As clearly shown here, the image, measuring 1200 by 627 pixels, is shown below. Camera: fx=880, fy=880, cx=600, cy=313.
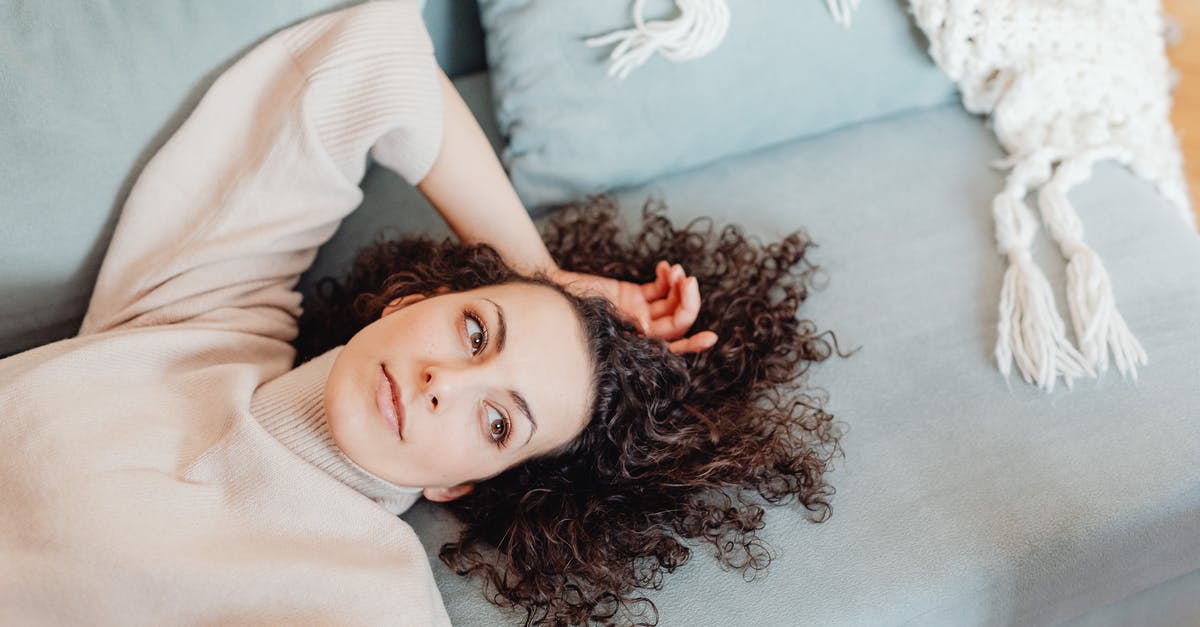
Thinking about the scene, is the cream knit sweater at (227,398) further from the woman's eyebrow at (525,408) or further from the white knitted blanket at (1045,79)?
the white knitted blanket at (1045,79)

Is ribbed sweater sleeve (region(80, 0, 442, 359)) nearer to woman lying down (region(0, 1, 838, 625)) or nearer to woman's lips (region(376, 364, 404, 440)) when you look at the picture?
woman lying down (region(0, 1, 838, 625))

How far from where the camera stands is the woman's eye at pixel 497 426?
2.87 ft

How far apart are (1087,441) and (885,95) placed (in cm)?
54

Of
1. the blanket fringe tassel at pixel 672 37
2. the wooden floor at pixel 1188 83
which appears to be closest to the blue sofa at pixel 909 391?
the blanket fringe tassel at pixel 672 37

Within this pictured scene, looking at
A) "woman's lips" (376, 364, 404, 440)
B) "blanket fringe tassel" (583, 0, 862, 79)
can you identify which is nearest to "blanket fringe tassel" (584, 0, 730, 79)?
"blanket fringe tassel" (583, 0, 862, 79)

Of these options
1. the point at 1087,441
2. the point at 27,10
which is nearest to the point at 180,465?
the point at 27,10

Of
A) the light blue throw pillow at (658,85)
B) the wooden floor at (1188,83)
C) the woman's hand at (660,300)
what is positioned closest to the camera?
the woman's hand at (660,300)

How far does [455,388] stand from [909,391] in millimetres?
525

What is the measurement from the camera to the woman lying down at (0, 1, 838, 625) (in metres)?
0.82

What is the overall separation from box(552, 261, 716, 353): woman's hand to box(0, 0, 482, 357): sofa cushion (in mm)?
462

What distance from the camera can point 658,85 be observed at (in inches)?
45.0

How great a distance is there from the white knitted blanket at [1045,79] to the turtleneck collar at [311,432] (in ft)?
1.84

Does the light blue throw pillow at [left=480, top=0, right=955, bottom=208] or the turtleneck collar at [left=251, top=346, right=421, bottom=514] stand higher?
the light blue throw pillow at [left=480, top=0, right=955, bottom=208]

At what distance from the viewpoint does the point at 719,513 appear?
3.06ft
